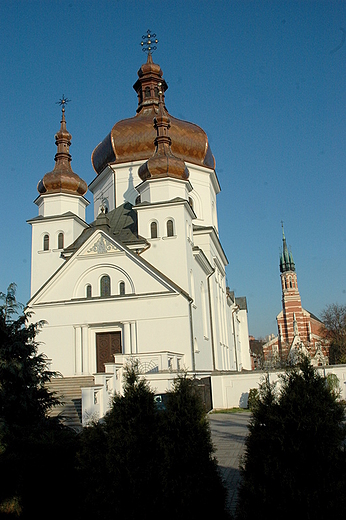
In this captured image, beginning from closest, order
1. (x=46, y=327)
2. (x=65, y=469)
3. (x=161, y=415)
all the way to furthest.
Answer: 1. (x=161, y=415)
2. (x=65, y=469)
3. (x=46, y=327)

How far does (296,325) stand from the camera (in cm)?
10812

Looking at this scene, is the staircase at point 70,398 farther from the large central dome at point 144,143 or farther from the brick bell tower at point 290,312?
the brick bell tower at point 290,312

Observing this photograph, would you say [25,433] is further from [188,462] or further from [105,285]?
[105,285]

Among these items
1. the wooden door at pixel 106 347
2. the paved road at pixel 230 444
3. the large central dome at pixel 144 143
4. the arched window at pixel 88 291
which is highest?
the large central dome at pixel 144 143

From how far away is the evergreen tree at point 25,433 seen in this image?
6820mm

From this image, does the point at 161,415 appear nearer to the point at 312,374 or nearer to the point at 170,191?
the point at 312,374

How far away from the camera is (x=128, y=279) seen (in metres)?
23.5

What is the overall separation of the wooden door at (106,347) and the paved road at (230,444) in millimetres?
5866

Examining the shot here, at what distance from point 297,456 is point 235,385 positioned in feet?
57.6

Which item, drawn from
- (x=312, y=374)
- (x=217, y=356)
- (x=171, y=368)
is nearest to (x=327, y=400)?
(x=312, y=374)

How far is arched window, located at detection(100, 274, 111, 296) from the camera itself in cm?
2380

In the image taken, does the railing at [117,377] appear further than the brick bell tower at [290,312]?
No

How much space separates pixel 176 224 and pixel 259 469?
64.3ft

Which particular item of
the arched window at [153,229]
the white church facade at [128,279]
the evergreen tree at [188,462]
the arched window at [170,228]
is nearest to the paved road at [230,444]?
the evergreen tree at [188,462]
